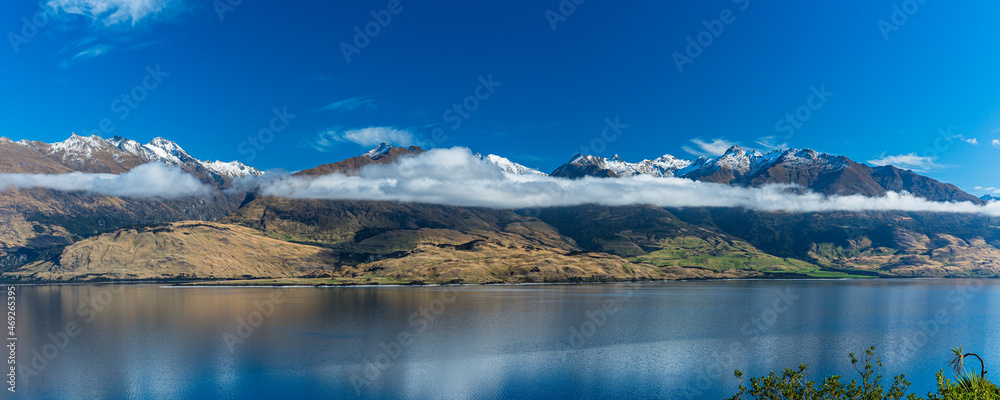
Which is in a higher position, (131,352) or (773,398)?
(773,398)

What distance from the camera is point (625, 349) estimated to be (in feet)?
372

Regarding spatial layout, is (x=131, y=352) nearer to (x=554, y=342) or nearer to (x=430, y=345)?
(x=430, y=345)

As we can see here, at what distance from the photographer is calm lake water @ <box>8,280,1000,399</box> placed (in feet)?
273

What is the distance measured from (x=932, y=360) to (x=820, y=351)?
18.6 meters

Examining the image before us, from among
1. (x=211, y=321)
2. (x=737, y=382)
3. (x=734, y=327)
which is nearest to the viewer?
(x=737, y=382)

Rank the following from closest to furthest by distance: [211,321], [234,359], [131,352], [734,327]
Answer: [234,359] → [131,352] → [734,327] → [211,321]

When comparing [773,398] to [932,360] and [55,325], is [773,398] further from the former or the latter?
[55,325]

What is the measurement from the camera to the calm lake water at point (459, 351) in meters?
83.3

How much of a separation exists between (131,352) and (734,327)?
146 meters

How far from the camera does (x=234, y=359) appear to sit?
10200 cm

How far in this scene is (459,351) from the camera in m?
112

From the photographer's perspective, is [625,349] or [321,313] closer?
[625,349]

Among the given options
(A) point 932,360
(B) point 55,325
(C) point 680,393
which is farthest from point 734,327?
(B) point 55,325

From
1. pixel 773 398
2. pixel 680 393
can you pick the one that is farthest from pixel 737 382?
pixel 773 398
